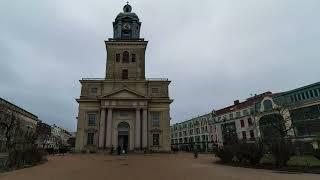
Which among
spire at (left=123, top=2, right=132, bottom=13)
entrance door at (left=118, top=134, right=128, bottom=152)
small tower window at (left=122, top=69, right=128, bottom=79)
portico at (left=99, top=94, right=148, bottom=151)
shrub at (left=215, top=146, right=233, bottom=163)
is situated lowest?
shrub at (left=215, top=146, right=233, bottom=163)

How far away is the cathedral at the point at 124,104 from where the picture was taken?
51562mm

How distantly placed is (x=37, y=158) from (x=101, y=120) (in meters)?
25.0

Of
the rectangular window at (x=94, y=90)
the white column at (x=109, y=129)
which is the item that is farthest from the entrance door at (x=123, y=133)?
the rectangular window at (x=94, y=90)

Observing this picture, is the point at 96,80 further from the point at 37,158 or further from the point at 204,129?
the point at 204,129

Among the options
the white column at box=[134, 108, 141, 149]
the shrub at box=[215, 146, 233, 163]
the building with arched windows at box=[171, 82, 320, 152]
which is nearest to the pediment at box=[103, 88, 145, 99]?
the white column at box=[134, 108, 141, 149]

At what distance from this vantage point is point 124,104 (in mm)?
52750

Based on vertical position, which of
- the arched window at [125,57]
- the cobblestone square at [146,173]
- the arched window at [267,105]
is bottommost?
the cobblestone square at [146,173]

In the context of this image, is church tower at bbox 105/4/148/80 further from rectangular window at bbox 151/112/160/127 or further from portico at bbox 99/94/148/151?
rectangular window at bbox 151/112/160/127

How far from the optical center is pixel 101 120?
51.0 m

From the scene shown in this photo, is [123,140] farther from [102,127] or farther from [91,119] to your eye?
[91,119]

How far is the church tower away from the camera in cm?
5819

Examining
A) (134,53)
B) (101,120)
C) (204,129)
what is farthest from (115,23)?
(204,129)

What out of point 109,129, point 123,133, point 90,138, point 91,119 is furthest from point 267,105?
point 90,138

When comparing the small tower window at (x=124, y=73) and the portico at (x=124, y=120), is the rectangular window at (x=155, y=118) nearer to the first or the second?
the portico at (x=124, y=120)
